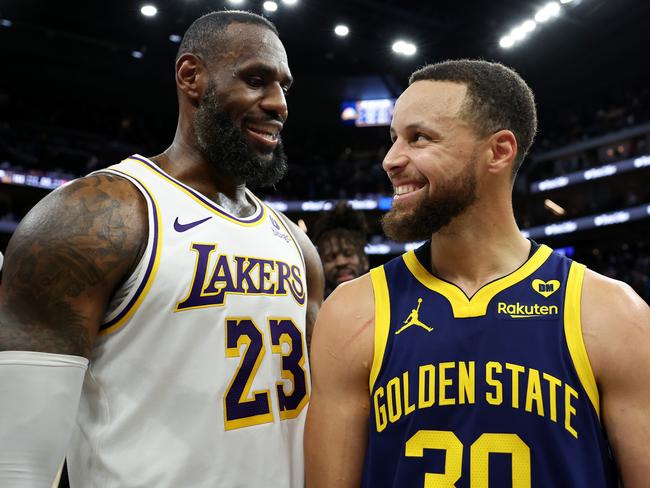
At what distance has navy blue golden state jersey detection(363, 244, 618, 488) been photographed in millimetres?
1529

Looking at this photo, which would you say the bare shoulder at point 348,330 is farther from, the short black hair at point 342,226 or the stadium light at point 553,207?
the stadium light at point 553,207

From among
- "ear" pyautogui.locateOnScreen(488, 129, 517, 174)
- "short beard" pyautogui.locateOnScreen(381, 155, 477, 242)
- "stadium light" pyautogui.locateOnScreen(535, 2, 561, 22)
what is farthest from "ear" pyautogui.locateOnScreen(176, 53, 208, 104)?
"stadium light" pyautogui.locateOnScreen(535, 2, 561, 22)

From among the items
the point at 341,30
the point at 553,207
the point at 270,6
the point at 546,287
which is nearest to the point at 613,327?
the point at 546,287

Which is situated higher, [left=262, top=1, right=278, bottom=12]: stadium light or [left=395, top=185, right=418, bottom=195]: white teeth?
[left=262, top=1, right=278, bottom=12]: stadium light

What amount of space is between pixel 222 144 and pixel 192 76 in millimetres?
279

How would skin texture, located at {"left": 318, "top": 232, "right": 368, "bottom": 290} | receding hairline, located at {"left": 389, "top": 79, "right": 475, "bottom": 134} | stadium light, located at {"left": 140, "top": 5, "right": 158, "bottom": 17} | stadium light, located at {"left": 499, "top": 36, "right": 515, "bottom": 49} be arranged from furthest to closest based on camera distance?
stadium light, located at {"left": 499, "top": 36, "right": 515, "bottom": 49}
stadium light, located at {"left": 140, "top": 5, "right": 158, "bottom": 17}
skin texture, located at {"left": 318, "top": 232, "right": 368, "bottom": 290}
receding hairline, located at {"left": 389, "top": 79, "right": 475, "bottom": 134}

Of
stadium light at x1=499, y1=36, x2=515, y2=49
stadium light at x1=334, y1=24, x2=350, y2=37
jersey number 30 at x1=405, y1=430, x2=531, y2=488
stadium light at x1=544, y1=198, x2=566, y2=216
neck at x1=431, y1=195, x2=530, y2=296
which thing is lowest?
jersey number 30 at x1=405, y1=430, x2=531, y2=488

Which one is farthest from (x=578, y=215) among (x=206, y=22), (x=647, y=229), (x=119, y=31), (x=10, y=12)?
(x=206, y=22)

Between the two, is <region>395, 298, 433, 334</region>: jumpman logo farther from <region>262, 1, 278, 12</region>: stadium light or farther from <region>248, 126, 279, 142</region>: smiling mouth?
<region>262, 1, 278, 12</region>: stadium light

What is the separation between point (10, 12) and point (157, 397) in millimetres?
19426

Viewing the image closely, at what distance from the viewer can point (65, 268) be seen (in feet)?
5.70

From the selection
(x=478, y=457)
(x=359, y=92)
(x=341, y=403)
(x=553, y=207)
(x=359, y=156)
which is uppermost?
(x=359, y=92)

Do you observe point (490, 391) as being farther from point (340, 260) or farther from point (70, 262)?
point (340, 260)

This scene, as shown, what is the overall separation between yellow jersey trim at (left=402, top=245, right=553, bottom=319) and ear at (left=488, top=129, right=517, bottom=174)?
0.82 feet
